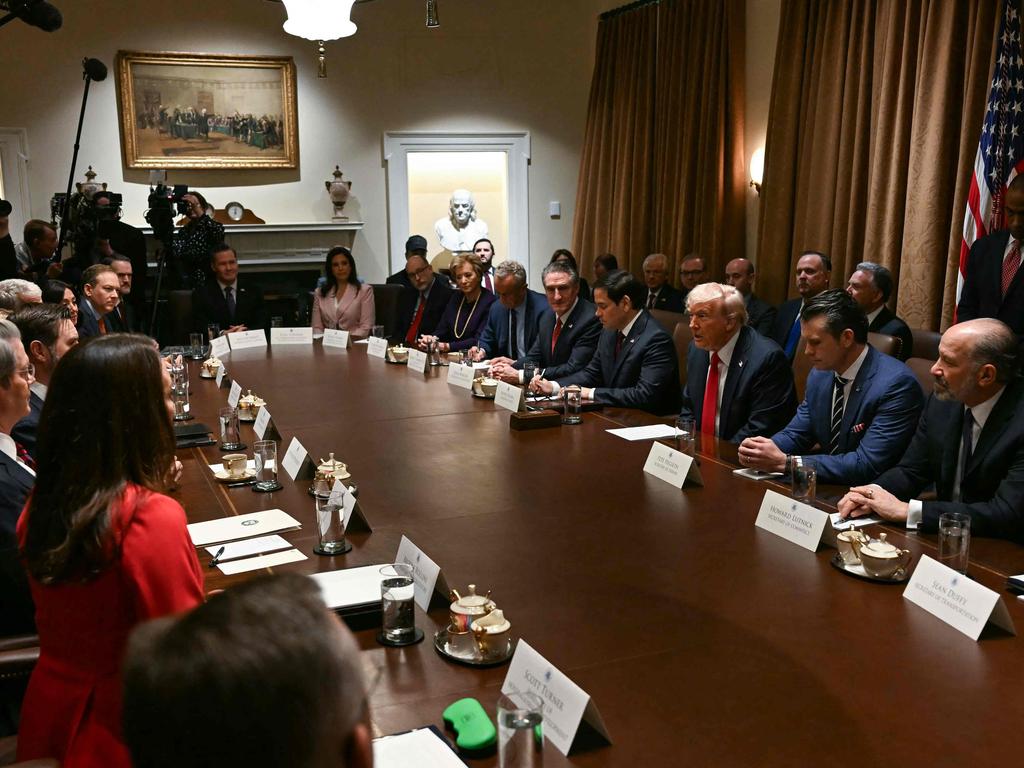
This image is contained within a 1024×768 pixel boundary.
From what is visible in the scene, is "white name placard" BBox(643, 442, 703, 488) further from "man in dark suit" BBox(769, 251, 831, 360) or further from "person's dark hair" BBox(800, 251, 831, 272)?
"person's dark hair" BBox(800, 251, 831, 272)

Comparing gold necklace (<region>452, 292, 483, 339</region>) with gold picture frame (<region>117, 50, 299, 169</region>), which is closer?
gold necklace (<region>452, 292, 483, 339</region>)

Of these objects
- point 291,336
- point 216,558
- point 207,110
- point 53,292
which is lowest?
point 291,336

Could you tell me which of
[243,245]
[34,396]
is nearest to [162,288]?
[243,245]

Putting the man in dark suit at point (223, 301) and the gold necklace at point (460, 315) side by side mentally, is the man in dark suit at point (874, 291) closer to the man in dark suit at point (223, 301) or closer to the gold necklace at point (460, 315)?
the gold necklace at point (460, 315)

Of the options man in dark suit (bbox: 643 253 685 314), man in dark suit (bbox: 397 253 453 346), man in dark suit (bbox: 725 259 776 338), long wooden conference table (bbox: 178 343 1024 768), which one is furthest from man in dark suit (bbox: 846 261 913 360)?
man in dark suit (bbox: 397 253 453 346)

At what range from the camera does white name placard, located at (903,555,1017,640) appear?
1719 mm

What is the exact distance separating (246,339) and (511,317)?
166 cm

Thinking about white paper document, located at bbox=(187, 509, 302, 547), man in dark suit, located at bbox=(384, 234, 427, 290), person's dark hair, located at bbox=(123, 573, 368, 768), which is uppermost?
person's dark hair, located at bbox=(123, 573, 368, 768)

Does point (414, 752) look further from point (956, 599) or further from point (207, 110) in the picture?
point (207, 110)

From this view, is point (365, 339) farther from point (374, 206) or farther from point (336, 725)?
point (336, 725)

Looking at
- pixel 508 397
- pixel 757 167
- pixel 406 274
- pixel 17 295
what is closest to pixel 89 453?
pixel 508 397

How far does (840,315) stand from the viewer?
3180mm

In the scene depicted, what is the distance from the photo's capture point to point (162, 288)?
812cm

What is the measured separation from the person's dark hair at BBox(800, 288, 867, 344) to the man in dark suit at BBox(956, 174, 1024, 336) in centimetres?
150
